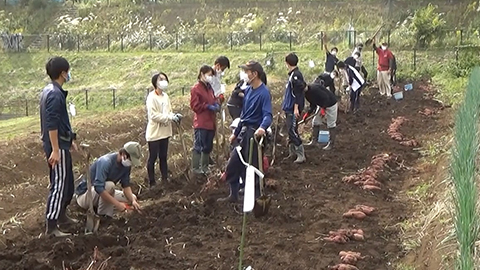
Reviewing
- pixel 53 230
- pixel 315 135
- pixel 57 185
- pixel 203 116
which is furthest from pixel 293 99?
pixel 53 230

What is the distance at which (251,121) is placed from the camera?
6.33m

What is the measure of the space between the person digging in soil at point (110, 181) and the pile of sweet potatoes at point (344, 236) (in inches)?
72.5

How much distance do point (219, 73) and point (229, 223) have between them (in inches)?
112

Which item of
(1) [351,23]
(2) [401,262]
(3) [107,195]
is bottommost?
(2) [401,262]

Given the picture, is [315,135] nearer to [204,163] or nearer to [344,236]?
[204,163]

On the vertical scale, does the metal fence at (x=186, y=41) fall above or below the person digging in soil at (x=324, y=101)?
above

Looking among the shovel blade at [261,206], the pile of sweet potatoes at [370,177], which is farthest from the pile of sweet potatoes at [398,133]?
the shovel blade at [261,206]

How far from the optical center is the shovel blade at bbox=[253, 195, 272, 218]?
6012 millimetres

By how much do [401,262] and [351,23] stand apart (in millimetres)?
29006

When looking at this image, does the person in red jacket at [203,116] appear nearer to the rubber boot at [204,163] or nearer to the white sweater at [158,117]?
the rubber boot at [204,163]

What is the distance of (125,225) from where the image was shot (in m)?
5.98

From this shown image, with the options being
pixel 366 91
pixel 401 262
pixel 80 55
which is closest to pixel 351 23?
pixel 80 55

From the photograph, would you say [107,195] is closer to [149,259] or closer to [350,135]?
[149,259]

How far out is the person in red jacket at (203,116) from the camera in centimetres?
739
